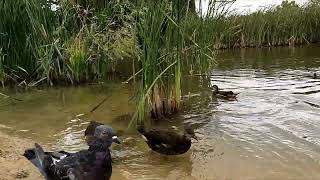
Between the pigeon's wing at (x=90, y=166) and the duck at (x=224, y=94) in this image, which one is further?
the duck at (x=224, y=94)

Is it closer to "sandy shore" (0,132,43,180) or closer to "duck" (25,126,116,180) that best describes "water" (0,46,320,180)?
"sandy shore" (0,132,43,180)

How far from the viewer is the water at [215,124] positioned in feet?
20.2

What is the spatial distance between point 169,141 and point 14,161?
6.29ft

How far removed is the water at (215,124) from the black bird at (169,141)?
14 centimetres

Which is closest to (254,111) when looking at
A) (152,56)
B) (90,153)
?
(152,56)

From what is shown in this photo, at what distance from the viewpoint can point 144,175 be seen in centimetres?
591

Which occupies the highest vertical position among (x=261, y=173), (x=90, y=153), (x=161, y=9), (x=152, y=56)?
(x=161, y=9)

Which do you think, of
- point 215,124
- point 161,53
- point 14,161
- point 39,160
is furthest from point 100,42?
point 39,160

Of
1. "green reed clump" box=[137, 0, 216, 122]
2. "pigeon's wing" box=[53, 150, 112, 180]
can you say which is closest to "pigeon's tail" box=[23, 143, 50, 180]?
"pigeon's wing" box=[53, 150, 112, 180]

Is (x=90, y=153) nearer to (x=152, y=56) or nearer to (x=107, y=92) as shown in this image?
(x=152, y=56)

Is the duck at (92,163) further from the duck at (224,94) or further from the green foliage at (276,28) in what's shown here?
the green foliage at (276,28)

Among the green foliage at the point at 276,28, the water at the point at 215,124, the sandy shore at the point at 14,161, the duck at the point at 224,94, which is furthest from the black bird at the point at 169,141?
the green foliage at the point at 276,28

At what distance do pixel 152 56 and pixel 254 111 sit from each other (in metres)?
2.63

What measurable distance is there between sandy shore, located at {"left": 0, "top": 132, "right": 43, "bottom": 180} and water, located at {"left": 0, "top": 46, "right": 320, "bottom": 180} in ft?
1.17
